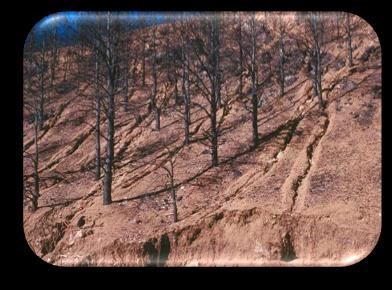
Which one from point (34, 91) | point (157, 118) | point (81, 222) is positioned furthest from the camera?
point (157, 118)

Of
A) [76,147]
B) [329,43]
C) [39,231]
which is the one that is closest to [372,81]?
[329,43]

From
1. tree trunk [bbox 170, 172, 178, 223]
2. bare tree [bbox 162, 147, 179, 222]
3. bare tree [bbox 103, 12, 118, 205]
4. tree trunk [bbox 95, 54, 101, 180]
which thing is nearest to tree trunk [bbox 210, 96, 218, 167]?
bare tree [bbox 162, 147, 179, 222]

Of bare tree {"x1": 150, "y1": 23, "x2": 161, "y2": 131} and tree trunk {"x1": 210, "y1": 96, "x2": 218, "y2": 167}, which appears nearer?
tree trunk {"x1": 210, "y1": 96, "x2": 218, "y2": 167}

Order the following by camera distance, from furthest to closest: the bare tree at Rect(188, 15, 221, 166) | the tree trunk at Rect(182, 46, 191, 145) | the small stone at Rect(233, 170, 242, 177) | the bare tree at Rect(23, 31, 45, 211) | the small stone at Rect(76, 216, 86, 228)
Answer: the tree trunk at Rect(182, 46, 191, 145), the bare tree at Rect(188, 15, 221, 166), the small stone at Rect(233, 170, 242, 177), the small stone at Rect(76, 216, 86, 228), the bare tree at Rect(23, 31, 45, 211)

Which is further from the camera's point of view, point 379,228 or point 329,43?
point 329,43

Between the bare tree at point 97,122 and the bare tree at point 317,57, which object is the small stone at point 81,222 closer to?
the bare tree at point 97,122

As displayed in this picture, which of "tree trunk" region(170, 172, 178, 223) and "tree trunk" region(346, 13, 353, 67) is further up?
"tree trunk" region(346, 13, 353, 67)

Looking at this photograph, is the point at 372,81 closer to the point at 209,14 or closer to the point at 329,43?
the point at 329,43

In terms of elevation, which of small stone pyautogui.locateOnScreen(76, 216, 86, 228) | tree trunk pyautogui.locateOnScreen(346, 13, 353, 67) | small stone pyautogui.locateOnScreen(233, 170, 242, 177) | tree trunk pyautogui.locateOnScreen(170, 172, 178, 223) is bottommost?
small stone pyautogui.locateOnScreen(76, 216, 86, 228)

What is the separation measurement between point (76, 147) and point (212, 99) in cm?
256

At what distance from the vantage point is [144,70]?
8133 mm

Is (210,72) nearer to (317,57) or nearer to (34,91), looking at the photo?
(317,57)

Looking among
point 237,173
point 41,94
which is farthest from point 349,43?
point 41,94

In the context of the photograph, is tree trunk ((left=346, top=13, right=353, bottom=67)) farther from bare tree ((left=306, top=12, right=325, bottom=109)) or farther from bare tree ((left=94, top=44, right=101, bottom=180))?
bare tree ((left=94, top=44, right=101, bottom=180))
